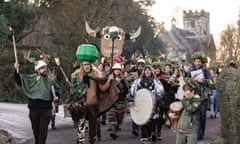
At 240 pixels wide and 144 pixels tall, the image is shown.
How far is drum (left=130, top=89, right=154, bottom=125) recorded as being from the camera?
363 inches

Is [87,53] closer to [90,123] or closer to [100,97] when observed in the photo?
[100,97]

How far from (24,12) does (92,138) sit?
16876 mm

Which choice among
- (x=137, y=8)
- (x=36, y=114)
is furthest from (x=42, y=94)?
(x=137, y=8)

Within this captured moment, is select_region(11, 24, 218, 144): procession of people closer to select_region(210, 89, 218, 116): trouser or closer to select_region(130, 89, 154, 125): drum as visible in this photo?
select_region(130, 89, 154, 125): drum

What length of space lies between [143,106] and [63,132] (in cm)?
357

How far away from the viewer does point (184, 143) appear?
24.9 ft

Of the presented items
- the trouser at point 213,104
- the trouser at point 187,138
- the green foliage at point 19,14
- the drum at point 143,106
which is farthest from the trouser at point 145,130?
the green foliage at point 19,14

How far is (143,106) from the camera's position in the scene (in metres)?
9.34

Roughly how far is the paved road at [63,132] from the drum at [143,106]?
4.48 feet

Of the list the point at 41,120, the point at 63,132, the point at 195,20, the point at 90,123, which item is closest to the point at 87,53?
the point at 90,123

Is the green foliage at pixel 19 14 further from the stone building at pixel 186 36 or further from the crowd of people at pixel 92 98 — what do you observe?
the stone building at pixel 186 36

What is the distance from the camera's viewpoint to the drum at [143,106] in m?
9.23

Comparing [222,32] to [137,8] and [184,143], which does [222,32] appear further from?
[184,143]

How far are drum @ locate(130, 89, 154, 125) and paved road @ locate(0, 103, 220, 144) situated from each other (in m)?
1.37
